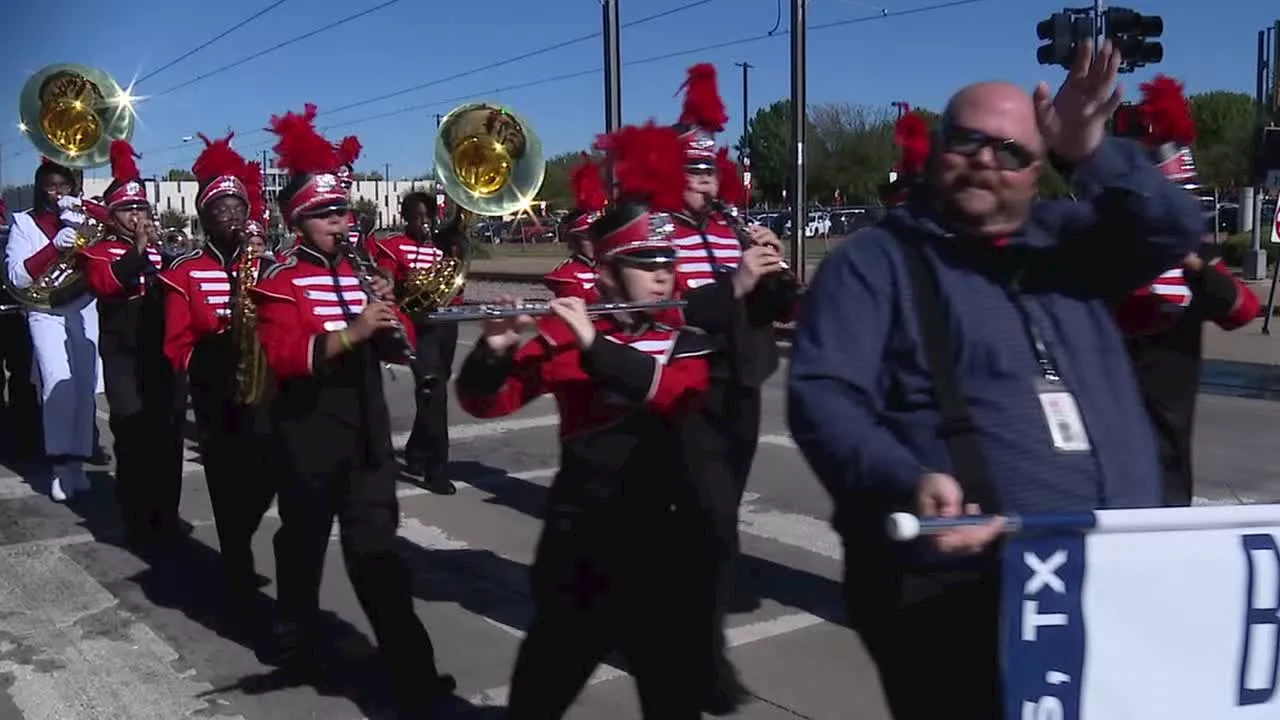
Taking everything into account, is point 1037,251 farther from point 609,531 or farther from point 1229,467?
point 1229,467

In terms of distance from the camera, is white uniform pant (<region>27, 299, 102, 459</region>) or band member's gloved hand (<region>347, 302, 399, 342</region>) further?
white uniform pant (<region>27, 299, 102, 459</region>)

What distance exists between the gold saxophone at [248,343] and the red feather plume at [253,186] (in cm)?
68

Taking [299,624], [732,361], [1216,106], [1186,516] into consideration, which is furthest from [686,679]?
[1216,106]

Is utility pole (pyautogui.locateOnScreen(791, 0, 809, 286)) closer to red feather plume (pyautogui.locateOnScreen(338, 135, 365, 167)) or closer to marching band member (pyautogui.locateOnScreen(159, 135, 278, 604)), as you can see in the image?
red feather plume (pyautogui.locateOnScreen(338, 135, 365, 167))

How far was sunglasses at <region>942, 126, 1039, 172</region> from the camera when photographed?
238 centimetres

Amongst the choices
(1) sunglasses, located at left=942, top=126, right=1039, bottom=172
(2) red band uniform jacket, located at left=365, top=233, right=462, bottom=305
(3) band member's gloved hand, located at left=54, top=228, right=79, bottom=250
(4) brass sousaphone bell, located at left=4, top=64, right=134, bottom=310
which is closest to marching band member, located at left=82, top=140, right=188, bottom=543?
(3) band member's gloved hand, located at left=54, top=228, right=79, bottom=250

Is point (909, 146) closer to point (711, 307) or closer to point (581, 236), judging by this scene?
point (581, 236)

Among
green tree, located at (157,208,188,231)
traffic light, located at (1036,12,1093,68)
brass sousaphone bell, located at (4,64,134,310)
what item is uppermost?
traffic light, located at (1036,12,1093,68)

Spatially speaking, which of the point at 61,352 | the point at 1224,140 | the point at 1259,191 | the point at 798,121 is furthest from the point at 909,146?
the point at 1224,140

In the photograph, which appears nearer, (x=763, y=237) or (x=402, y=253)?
(x=763, y=237)

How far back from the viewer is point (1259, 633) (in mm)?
2465

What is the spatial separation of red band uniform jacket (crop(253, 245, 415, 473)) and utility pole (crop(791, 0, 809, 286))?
16.4 m

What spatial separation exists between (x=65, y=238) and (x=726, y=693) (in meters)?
5.49

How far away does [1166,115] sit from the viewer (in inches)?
189
